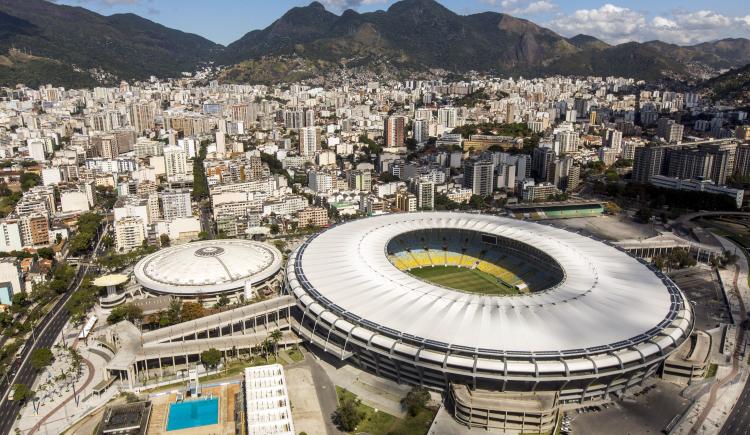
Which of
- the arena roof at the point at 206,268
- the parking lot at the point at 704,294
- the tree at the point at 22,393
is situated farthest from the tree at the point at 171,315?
the parking lot at the point at 704,294

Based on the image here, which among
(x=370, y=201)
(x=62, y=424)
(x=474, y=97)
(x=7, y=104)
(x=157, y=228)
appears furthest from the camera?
(x=474, y=97)

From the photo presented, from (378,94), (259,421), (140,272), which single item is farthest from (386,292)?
(378,94)

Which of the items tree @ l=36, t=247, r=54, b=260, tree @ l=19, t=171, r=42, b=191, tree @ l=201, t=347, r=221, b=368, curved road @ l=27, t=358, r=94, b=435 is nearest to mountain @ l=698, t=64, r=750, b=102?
tree @ l=201, t=347, r=221, b=368

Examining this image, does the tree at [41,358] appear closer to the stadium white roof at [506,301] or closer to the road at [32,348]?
the road at [32,348]

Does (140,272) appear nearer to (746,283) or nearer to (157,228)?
(157,228)

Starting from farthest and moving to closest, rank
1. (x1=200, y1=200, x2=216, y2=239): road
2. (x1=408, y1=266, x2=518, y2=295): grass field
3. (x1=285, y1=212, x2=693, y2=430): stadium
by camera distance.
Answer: (x1=200, y1=200, x2=216, y2=239): road, (x1=408, y1=266, x2=518, y2=295): grass field, (x1=285, y1=212, x2=693, y2=430): stadium

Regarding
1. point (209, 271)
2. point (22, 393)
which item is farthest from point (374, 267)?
point (22, 393)

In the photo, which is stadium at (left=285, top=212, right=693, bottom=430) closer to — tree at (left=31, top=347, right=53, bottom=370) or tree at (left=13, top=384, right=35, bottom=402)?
tree at (left=31, top=347, right=53, bottom=370)
